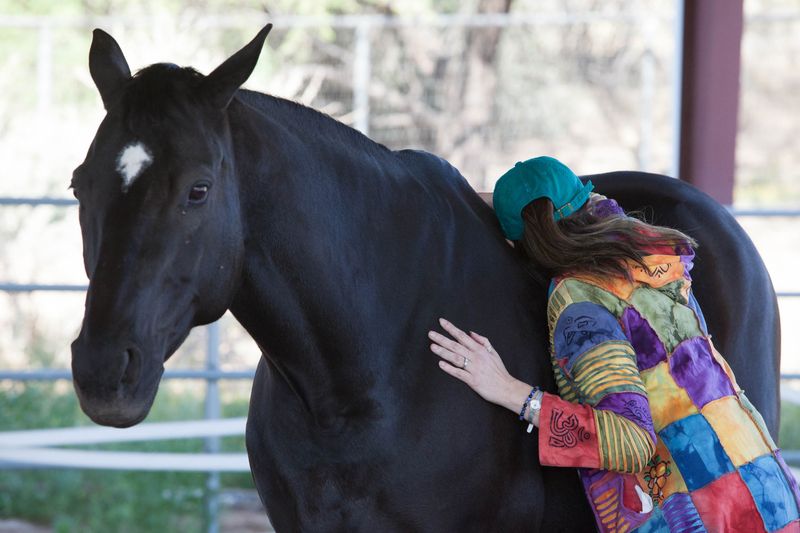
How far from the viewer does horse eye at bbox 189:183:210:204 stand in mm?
1650

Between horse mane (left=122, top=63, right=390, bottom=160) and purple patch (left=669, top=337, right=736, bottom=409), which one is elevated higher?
horse mane (left=122, top=63, right=390, bottom=160)

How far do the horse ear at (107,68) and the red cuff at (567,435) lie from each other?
1.05 meters

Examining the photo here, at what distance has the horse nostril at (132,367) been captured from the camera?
5.20 ft

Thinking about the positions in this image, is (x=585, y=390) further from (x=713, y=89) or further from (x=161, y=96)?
(x=713, y=89)

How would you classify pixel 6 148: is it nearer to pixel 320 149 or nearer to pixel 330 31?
pixel 330 31

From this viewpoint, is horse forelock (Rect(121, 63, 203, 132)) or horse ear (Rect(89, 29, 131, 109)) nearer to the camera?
horse forelock (Rect(121, 63, 203, 132))

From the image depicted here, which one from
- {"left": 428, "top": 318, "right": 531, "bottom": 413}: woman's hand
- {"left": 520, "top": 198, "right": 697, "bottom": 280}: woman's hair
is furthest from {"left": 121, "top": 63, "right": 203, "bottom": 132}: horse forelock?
{"left": 520, "top": 198, "right": 697, "bottom": 280}: woman's hair

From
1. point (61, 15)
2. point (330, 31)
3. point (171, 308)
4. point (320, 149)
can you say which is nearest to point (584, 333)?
point (320, 149)

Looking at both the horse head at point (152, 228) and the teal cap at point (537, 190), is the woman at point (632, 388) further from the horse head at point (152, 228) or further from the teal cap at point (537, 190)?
the horse head at point (152, 228)

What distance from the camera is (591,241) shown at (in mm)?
2043

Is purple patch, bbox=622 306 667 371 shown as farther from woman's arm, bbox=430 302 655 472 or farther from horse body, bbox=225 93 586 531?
horse body, bbox=225 93 586 531

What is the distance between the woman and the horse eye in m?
0.60

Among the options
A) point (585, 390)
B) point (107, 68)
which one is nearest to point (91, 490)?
point (107, 68)

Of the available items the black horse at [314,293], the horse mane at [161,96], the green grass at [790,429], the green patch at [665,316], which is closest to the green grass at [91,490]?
the black horse at [314,293]
